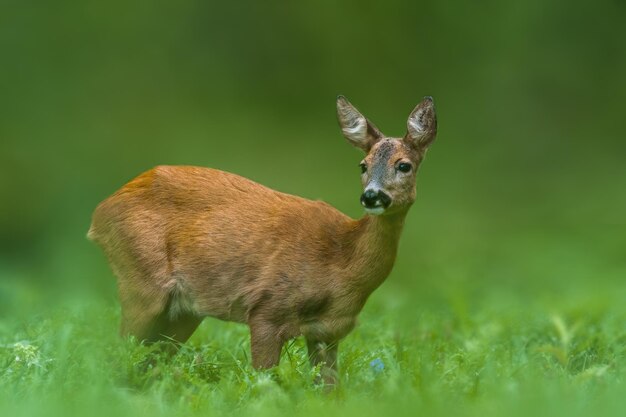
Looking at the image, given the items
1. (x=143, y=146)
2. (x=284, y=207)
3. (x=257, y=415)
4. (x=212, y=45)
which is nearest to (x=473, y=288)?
(x=284, y=207)

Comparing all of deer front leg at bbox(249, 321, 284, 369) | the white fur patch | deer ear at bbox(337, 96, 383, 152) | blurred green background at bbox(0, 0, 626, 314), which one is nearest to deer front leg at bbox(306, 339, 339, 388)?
deer front leg at bbox(249, 321, 284, 369)

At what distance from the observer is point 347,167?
1596 centimetres

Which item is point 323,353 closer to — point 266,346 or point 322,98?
point 266,346

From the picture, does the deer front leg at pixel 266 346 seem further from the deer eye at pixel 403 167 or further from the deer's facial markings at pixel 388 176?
the deer eye at pixel 403 167

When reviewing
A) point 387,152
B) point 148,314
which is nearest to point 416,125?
point 387,152

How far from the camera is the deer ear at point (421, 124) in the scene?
7.28m

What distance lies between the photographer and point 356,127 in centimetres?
744

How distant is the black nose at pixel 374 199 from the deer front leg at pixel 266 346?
2.67 feet

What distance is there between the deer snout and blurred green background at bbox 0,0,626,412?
722cm

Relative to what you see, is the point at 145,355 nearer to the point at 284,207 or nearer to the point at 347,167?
the point at 284,207

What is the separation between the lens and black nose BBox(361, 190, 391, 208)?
22.4ft

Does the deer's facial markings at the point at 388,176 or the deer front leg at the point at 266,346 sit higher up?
the deer's facial markings at the point at 388,176

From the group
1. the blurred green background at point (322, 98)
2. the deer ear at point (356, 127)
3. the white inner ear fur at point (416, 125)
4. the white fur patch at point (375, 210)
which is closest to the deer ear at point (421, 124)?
the white inner ear fur at point (416, 125)

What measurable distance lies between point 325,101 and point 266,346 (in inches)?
392
